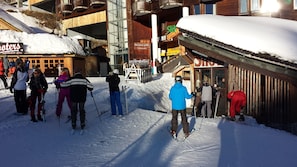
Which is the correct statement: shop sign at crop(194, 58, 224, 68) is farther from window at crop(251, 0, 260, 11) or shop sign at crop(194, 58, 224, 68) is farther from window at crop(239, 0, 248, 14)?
window at crop(239, 0, 248, 14)

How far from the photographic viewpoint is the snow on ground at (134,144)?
6.15 meters

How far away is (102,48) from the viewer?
36719 millimetres

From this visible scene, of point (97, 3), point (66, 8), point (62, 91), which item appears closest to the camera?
point (62, 91)

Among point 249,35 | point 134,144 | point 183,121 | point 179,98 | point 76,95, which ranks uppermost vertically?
point 249,35

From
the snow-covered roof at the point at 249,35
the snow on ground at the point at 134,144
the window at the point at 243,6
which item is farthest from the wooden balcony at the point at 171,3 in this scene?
the snow on ground at the point at 134,144

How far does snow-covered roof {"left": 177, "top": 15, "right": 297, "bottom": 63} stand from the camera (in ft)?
36.4

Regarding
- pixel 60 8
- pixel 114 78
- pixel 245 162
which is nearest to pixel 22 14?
pixel 60 8

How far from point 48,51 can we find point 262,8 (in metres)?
17.1

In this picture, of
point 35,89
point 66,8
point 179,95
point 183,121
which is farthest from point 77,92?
point 66,8

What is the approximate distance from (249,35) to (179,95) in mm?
5794

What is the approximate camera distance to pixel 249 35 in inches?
479

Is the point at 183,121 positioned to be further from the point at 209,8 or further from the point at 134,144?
the point at 209,8

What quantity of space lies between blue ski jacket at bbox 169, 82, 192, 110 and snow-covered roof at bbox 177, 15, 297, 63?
15.4 ft

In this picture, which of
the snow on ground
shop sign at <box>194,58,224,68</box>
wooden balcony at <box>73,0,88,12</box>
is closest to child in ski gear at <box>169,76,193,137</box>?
the snow on ground
